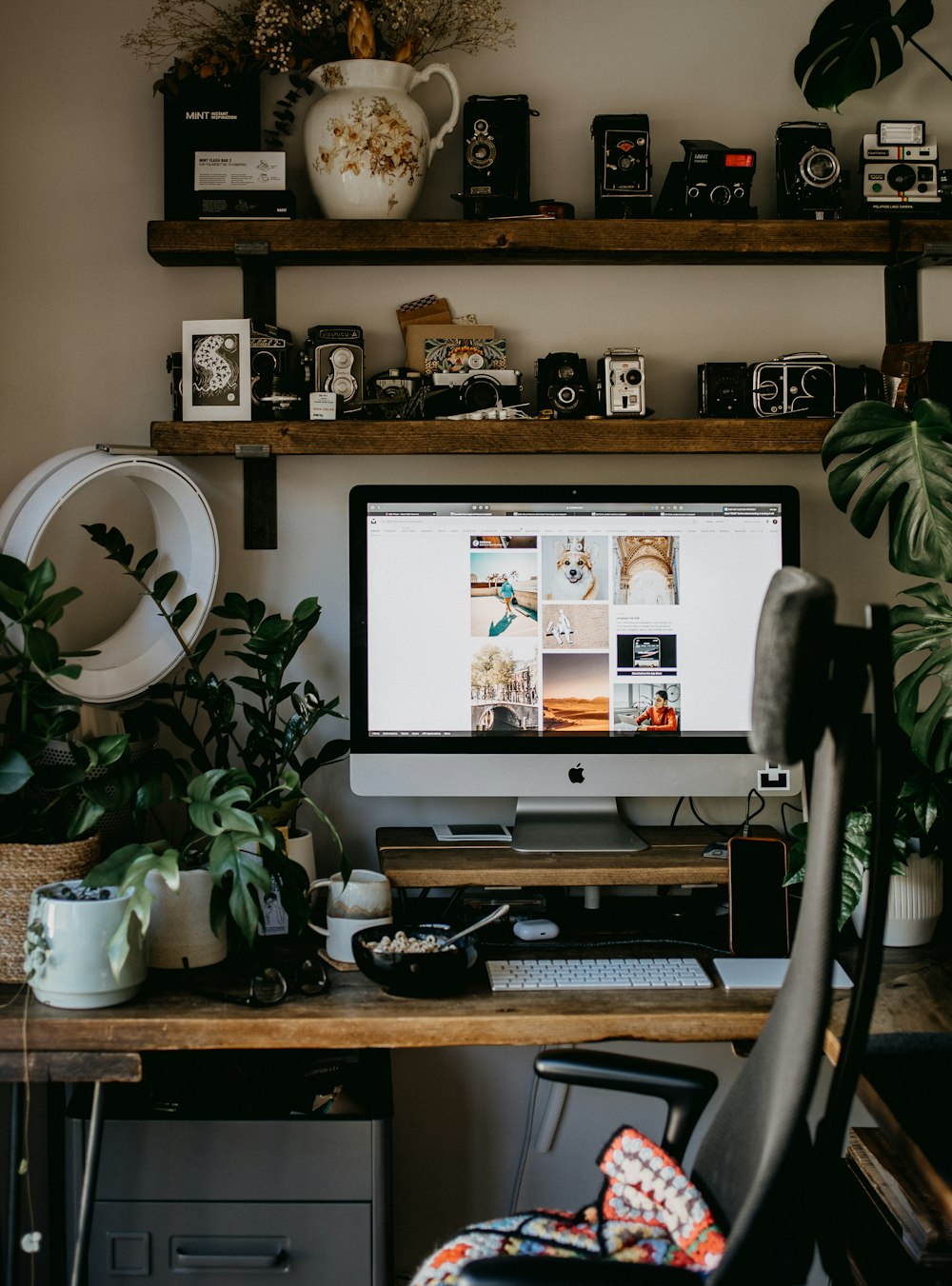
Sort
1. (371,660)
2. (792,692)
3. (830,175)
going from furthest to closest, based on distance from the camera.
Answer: (830,175) → (371,660) → (792,692)

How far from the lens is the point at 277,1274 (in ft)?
4.78

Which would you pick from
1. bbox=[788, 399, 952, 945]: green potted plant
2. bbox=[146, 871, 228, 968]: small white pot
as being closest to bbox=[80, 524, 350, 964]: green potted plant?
bbox=[146, 871, 228, 968]: small white pot

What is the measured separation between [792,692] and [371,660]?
1069 mm

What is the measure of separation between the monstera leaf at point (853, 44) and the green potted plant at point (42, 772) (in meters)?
1.44

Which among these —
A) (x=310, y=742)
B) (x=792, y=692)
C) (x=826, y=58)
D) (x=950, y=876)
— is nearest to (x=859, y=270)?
(x=826, y=58)

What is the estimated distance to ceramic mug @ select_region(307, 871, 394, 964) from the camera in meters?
1.58

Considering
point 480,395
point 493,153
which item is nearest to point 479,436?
point 480,395

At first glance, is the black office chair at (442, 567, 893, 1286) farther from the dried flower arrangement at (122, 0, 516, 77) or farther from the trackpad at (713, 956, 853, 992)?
the dried flower arrangement at (122, 0, 516, 77)

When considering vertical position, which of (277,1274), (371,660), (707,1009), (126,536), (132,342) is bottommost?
(277,1274)

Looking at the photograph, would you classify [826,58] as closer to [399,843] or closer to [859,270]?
[859,270]

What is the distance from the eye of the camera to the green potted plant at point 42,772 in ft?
4.91

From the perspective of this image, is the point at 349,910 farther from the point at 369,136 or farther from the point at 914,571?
the point at 369,136

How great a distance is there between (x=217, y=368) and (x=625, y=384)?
0.68 meters

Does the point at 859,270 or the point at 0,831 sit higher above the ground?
the point at 859,270
